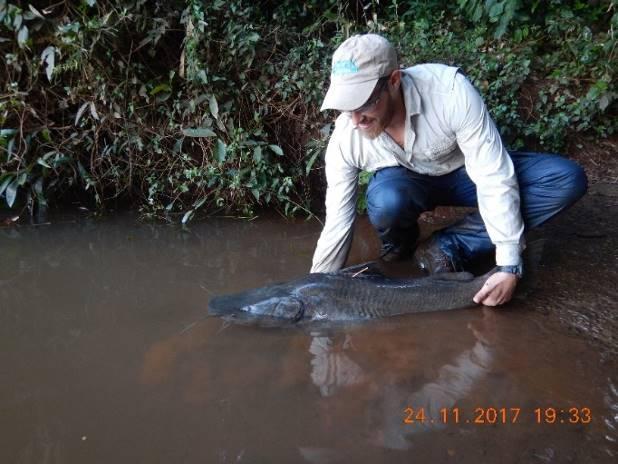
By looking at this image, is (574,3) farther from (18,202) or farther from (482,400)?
(18,202)

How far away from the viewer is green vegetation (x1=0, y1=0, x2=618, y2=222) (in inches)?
173

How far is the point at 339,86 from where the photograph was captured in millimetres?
2328

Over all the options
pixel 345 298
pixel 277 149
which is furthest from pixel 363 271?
pixel 277 149

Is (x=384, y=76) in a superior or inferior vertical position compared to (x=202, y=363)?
superior

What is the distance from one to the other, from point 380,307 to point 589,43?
3.50 metres

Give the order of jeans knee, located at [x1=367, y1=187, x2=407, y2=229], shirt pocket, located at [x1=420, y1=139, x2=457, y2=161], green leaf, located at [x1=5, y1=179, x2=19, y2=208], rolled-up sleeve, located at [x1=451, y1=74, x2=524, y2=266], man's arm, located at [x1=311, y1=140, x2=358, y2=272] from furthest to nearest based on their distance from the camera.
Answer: green leaf, located at [x1=5, y1=179, x2=19, y2=208], jeans knee, located at [x1=367, y1=187, x2=407, y2=229], man's arm, located at [x1=311, y1=140, x2=358, y2=272], shirt pocket, located at [x1=420, y1=139, x2=457, y2=161], rolled-up sleeve, located at [x1=451, y1=74, x2=524, y2=266]

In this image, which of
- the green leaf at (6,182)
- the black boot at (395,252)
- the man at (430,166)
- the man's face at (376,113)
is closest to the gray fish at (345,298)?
the man at (430,166)

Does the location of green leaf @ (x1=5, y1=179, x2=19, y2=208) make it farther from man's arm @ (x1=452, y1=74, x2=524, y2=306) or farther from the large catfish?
man's arm @ (x1=452, y1=74, x2=524, y2=306)

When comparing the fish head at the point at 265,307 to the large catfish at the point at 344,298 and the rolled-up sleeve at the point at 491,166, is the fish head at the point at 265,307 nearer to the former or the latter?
the large catfish at the point at 344,298

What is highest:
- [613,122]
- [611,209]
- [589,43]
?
[589,43]

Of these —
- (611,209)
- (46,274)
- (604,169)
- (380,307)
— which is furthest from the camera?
(604,169)

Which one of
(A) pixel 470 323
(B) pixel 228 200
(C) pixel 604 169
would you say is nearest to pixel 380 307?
(A) pixel 470 323
